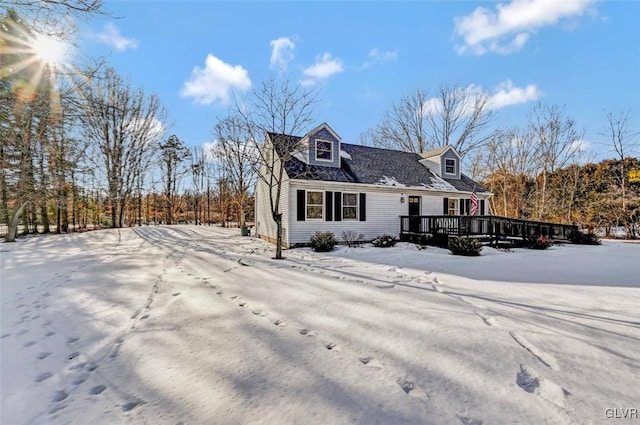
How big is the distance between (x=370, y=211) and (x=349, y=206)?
3.68ft

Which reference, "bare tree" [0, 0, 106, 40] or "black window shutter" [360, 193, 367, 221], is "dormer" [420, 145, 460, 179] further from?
"bare tree" [0, 0, 106, 40]

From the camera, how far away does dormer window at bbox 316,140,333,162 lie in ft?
41.9

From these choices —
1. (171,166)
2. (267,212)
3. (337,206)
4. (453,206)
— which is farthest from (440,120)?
(171,166)

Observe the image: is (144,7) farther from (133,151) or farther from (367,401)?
(133,151)

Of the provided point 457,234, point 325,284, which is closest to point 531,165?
point 457,234

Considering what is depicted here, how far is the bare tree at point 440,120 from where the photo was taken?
72.6 feet

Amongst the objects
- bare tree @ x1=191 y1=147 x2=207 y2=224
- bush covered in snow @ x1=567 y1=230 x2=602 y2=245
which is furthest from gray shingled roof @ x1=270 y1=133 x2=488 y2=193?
bare tree @ x1=191 y1=147 x2=207 y2=224

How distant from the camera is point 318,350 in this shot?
2.72m

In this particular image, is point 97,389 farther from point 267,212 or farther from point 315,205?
point 267,212

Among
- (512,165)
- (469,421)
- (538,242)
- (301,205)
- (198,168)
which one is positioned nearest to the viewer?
(469,421)

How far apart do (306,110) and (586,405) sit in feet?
35.3

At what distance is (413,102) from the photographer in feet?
79.3

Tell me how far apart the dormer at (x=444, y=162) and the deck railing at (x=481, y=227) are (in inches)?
190

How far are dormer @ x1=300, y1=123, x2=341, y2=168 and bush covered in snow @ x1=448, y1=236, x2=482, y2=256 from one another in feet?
20.6
